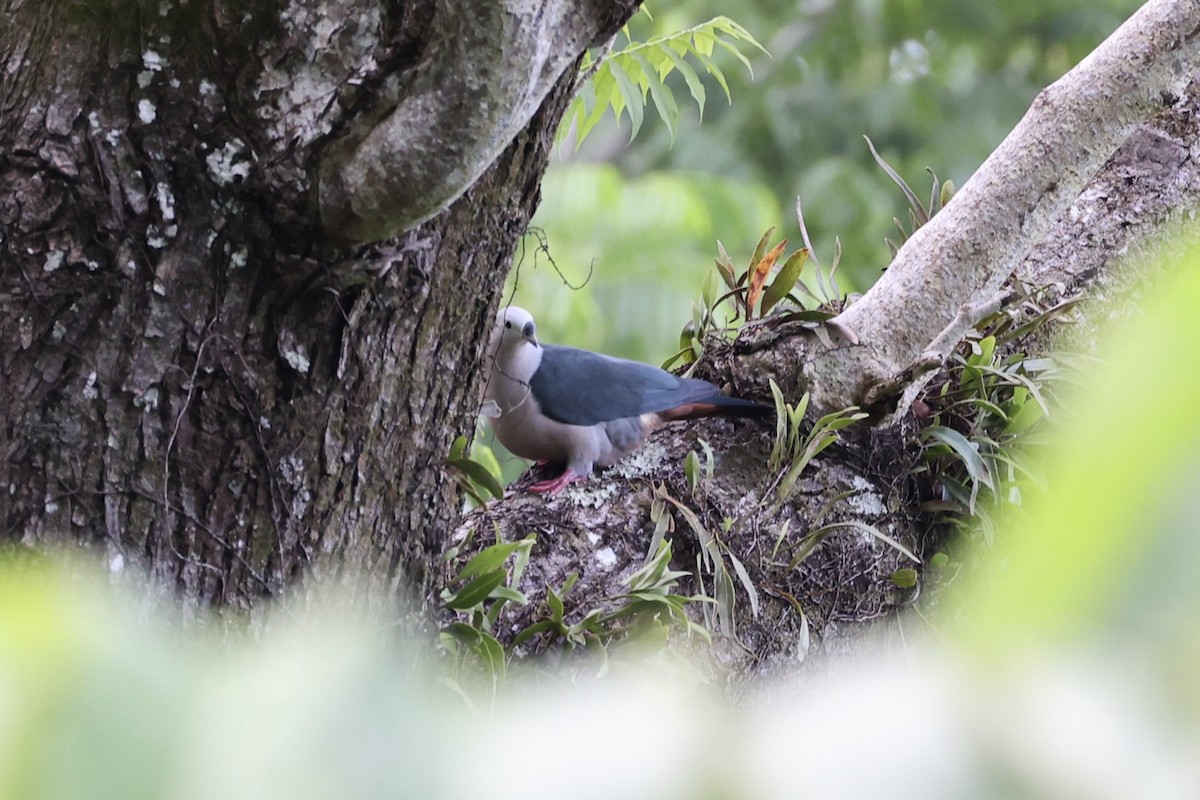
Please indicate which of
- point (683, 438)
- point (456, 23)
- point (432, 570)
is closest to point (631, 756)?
point (456, 23)

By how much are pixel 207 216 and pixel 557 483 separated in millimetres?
998

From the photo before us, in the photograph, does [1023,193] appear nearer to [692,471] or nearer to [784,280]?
[784,280]

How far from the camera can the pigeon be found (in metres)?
1.98

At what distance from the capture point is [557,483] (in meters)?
1.87

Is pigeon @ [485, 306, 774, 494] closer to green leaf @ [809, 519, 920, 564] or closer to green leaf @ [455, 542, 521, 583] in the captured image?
green leaf @ [809, 519, 920, 564]

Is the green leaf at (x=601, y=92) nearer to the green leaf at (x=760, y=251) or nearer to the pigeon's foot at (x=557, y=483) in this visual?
the green leaf at (x=760, y=251)

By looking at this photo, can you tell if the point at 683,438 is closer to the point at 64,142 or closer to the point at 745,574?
the point at 745,574

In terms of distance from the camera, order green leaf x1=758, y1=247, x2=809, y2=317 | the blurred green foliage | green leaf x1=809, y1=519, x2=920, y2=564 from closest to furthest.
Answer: green leaf x1=809, y1=519, x2=920, y2=564
green leaf x1=758, y1=247, x2=809, y2=317
the blurred green foliage

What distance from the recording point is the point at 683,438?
72.3 inches

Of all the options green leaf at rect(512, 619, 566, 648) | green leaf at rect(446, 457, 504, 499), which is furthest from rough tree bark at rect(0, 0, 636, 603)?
green leaf at rect(512, 619, 566, 648)

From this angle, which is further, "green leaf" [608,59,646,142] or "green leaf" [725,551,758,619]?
"green leaf" [608,59,646,142]

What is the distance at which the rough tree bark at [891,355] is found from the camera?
1613mm

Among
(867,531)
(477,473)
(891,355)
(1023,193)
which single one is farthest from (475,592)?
(1023,193)

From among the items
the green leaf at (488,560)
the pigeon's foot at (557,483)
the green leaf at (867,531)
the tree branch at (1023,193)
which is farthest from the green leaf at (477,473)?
→ the tree branch at (1023,193)
